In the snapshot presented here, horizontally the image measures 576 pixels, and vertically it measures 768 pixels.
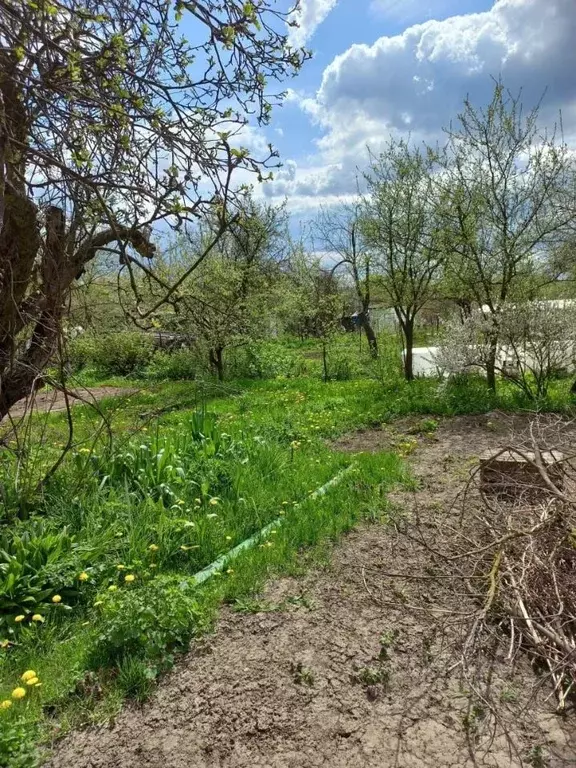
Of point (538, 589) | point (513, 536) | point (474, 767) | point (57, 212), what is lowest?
point (474, 767)

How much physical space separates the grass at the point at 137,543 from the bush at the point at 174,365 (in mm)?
8114

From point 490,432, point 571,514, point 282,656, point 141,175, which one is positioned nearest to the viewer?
point 282,656

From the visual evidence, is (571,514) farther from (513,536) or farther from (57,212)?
(57,212)

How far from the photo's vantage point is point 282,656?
2.53 m

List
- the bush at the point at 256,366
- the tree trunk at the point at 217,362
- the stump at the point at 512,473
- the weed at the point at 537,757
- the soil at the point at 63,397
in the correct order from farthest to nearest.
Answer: the bush at the point at 256,366
the tree trunk at the point at 217,362
the soil at the point at 63,397
the stump at the point at 512,473
the weed at the point at 537,757

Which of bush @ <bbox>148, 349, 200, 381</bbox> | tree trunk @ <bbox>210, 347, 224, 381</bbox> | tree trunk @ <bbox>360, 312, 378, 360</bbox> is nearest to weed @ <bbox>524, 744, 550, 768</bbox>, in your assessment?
tree trunk @ <bbox>360, 312, 378, 360</bbox>

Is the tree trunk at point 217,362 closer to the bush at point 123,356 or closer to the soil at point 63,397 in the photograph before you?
the soil at point 63,397

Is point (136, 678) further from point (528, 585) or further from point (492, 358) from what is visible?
point (492, 358)

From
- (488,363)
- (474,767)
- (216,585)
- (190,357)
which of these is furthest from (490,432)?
(190,357)

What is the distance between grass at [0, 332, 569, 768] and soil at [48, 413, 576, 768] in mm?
162

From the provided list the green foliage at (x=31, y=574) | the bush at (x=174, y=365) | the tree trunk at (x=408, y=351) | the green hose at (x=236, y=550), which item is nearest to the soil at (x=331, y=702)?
the green hose at (x=236, y=550)

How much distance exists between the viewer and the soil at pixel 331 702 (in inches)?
77.5

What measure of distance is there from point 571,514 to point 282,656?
1810 mm

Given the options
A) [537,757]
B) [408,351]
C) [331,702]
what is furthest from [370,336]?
[537,757]
